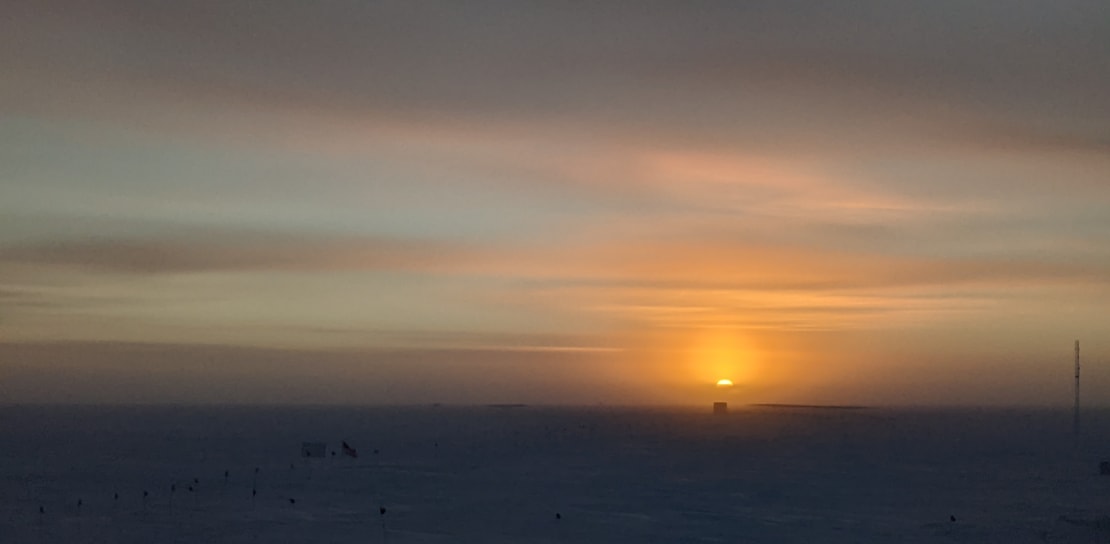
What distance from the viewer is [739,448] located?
10606 centimetres

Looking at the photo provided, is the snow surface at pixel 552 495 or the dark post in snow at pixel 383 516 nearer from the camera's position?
the dark post in snow at pixel 383 516

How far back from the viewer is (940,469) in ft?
259

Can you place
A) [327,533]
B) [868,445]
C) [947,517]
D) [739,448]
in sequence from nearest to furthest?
[327,533], [947,517], [739,448], [868,445]

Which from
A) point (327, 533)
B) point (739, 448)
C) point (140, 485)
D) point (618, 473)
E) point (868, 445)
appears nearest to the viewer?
point (327, 533)

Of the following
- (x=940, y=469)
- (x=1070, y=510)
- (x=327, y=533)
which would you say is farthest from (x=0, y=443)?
(x=1070, y=510)

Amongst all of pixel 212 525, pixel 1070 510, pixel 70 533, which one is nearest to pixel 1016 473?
pixel 1070 510

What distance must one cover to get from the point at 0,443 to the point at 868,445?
3478 inches

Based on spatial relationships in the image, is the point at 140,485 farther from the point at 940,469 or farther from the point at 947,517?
the point at 940,469

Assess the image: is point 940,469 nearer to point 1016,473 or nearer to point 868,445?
point 1016,473

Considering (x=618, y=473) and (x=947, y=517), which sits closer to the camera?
(x=947, y=517)

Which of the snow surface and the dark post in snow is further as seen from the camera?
the snow surface

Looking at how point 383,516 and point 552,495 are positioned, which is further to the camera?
point 552,495

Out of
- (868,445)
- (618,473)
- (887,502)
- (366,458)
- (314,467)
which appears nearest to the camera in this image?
(887,502)

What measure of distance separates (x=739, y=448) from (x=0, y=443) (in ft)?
240
